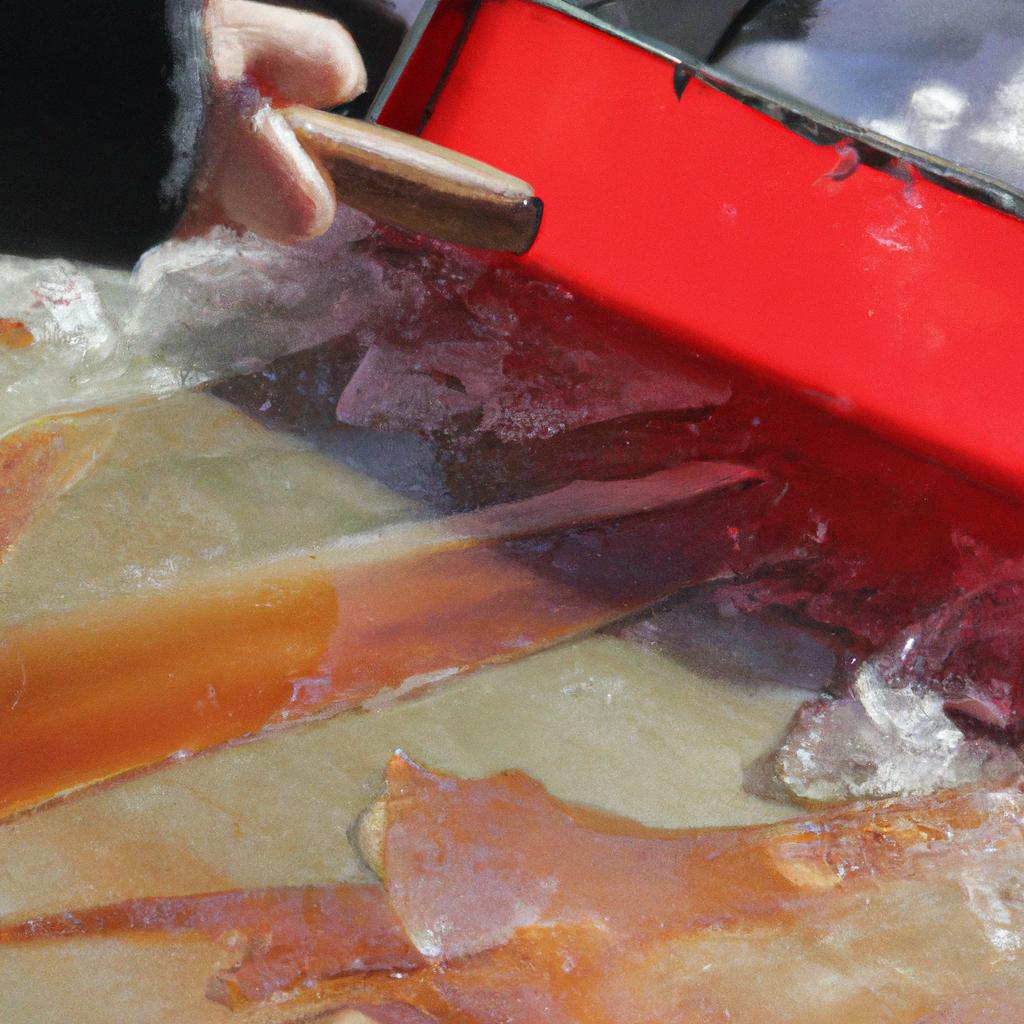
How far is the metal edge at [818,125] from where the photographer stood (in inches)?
29.9

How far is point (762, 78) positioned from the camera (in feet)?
2.67

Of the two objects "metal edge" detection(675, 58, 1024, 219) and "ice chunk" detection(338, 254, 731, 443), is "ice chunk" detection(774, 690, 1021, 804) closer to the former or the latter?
"ice chunk" detection(338, 254, 731, 443)

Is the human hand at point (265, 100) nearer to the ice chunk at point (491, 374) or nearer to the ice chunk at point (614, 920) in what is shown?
the ice chunk at point (491, 374)

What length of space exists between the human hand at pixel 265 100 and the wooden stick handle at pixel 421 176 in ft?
0.08

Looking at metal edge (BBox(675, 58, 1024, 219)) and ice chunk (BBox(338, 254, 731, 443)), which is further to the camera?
ice chunk (BBox(338, 254, 731, 443))

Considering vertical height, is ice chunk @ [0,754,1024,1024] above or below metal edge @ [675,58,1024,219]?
below

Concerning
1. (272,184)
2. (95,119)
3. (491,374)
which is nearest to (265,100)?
(272,184)

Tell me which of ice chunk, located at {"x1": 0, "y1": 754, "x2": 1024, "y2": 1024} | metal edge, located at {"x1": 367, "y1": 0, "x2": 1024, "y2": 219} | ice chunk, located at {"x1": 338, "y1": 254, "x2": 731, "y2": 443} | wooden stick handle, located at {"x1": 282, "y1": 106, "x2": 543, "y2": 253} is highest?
metal edge, located at {"x1": 367, "y1": 0, "x2": 1024, "y2": 219}

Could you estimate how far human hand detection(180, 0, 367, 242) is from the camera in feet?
2.83

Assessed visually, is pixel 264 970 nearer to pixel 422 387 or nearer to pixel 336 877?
pixel 336 877

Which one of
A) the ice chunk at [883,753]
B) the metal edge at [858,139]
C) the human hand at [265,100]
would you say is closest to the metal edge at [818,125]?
the metal edge at [858,139]

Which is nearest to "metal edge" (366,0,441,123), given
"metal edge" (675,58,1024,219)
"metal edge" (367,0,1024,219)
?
"metal edge" (367,0,1024,219)

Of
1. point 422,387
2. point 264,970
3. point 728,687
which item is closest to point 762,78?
point 422,387

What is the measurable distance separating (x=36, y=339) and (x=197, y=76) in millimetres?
328
